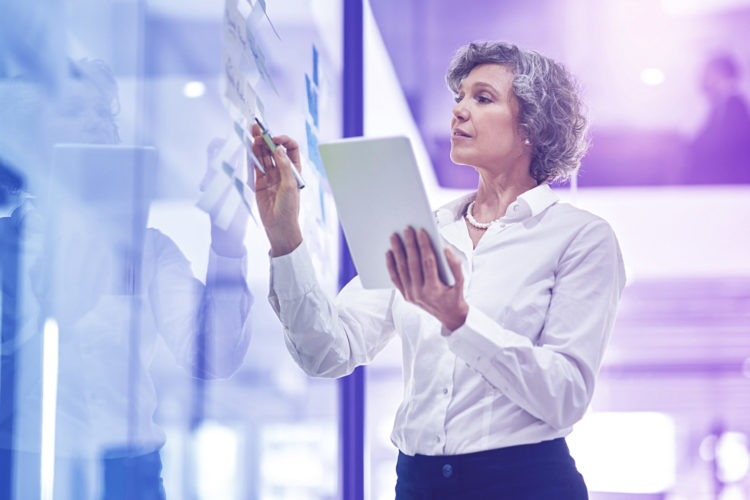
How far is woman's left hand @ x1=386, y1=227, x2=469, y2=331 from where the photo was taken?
108 centimetres

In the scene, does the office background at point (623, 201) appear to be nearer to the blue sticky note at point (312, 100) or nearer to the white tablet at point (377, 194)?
the blue sticky note at point (312, 100)

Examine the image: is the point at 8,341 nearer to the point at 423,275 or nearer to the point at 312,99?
the point at 423,275

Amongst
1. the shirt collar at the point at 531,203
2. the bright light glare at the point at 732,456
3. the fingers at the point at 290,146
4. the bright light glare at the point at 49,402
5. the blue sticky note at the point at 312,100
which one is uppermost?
the blue sticky note at the point at 312,100

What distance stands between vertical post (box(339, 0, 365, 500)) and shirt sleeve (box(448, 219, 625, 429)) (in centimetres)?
132

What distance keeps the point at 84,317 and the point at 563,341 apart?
2.28ft

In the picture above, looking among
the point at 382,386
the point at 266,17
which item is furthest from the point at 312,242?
the point at 382,386

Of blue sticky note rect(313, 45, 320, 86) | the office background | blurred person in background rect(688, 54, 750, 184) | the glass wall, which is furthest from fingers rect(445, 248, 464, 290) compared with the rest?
blurred person in background rect(688, 54, 750, 184)

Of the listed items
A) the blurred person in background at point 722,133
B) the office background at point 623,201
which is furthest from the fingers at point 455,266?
the blurred person in background at point 722,133

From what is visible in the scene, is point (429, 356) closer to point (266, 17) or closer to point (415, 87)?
point (266, 17)

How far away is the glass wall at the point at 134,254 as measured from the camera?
0.80 m

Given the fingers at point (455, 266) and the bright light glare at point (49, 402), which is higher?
the fingers at point (455, 266)

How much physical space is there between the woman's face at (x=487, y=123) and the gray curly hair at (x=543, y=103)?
0.02 meters

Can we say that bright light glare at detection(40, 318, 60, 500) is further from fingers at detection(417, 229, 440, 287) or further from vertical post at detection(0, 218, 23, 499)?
fingers at detection(417, 229, 440, 287)

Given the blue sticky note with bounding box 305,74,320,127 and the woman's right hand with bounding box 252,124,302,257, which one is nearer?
the woman's right hand with bounding box 252,124,302,257
